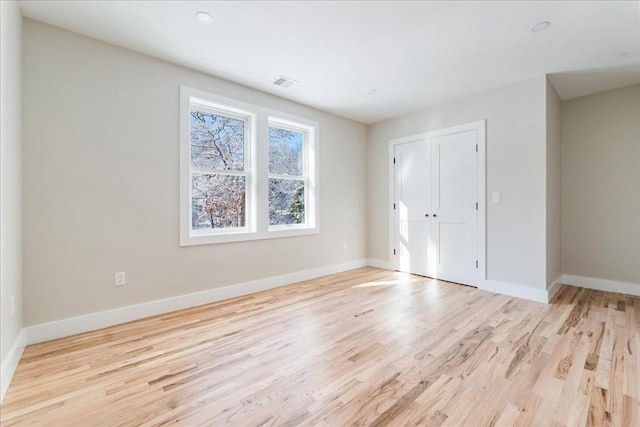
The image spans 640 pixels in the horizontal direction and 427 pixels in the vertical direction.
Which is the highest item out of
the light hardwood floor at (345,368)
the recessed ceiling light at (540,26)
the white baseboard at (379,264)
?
the recessed ceiling light at (540,26)

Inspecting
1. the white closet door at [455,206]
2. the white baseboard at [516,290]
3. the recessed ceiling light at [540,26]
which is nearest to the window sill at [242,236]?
the white closet door at [455,206]

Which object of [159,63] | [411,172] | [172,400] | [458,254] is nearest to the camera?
[172,400]

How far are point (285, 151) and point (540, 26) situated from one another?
3021mm

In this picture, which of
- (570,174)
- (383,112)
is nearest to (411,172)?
(383,112)

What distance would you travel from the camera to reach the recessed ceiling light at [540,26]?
2316 mm

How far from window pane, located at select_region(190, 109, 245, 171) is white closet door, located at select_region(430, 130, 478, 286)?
2.78 meters

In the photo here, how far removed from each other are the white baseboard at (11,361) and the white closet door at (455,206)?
436 cm

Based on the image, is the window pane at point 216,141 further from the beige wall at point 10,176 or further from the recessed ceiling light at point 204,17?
the beige wall at point 10,176

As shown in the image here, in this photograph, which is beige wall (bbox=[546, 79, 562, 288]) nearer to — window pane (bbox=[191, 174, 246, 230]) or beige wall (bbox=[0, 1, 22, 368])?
window pane (bbox=[191, 174, 246, 230])

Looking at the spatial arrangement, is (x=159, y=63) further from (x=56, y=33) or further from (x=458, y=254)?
(x=458, y=254)

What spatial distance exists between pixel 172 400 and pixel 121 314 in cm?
149

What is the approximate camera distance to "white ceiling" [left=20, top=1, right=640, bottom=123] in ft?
7.13

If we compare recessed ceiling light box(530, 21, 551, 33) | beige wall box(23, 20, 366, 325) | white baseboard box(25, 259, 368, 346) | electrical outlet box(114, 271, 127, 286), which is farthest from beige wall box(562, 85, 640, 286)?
electrical outlet box(114, 271, 127, 286)

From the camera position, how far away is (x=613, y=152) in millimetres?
3643
